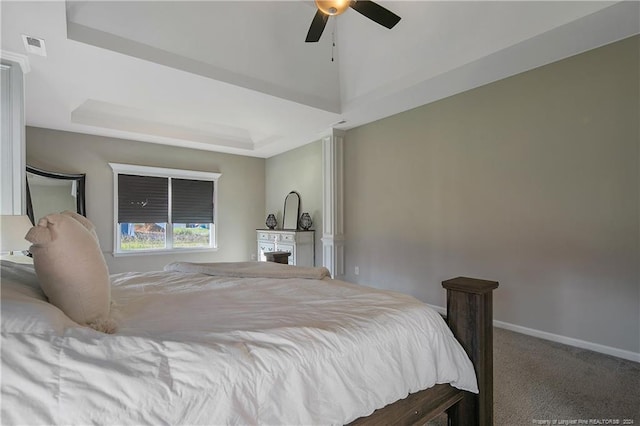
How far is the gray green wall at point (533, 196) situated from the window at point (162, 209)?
345 cm

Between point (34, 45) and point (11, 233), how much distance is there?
1599 millimetres

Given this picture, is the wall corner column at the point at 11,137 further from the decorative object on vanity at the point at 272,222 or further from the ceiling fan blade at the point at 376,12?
the decorative object on vanity at the point at 272,222

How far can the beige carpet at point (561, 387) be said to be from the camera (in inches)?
69.0

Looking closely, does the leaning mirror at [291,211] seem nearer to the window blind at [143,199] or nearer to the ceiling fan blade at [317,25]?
the window blind at [143,199]

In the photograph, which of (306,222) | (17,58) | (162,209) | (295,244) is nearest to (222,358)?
(17,58)

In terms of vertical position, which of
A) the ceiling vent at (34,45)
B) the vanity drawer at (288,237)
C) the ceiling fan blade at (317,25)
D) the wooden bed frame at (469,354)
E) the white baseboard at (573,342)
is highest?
the ceiling fan blade at (317,25)

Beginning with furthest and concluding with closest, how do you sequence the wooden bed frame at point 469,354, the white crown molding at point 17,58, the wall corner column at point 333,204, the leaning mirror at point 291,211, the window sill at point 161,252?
the leaning mirror at point 291,211 < the window sill at point 161,252 < the wall corner column at point 333,204 < the white crown molding at point 17,58 < the wooden bed frame at point 469,354

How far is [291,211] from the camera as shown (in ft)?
19.3

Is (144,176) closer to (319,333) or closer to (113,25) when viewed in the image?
(113,25)

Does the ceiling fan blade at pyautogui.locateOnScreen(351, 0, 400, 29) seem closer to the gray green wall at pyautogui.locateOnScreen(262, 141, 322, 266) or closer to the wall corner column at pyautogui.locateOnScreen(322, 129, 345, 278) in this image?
the wall corner column at pyautogui.locateOnScreen(322, 129, 345, 278)

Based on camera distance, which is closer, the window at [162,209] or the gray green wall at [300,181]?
the window at [162,209]

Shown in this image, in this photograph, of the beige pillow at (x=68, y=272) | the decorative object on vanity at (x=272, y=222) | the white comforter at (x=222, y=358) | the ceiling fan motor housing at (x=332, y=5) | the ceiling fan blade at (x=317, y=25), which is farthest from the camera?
the decorative object on vanity at (x=272, y=222)

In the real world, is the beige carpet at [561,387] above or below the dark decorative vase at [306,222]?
below

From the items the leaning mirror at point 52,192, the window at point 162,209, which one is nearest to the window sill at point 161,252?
the window at point 162,209
